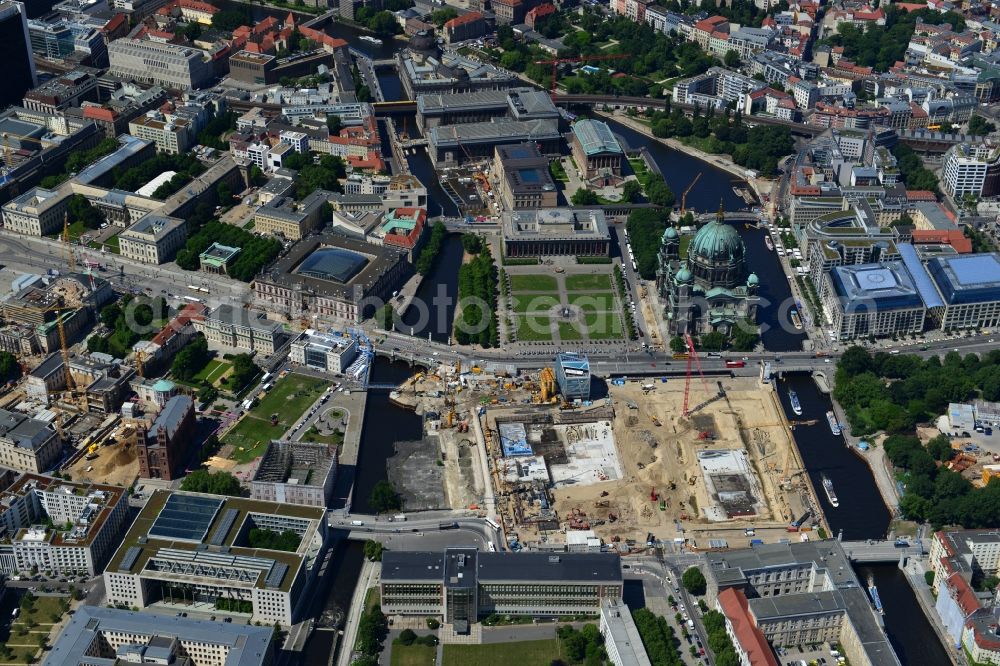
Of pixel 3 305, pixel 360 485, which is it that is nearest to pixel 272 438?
pixel 360 485

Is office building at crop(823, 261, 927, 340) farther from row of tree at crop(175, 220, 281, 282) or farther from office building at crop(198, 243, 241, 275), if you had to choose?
office building at crop(198, 243, 241, 275)

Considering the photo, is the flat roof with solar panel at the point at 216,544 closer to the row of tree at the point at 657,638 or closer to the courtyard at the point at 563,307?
the row of tree at the point at 657,638

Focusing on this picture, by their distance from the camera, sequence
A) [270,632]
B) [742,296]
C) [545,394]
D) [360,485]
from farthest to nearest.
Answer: [742,296]
[545,394]
[360,485]
[270,632]

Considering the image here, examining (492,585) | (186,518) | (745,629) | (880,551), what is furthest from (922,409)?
(186,518)

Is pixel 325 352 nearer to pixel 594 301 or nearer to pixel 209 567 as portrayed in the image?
pixel 594 301

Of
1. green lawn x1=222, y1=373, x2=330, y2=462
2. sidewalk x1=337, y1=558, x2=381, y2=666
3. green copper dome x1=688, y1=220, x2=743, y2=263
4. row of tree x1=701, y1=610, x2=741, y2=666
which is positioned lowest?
green lawn x1=222, y1=373, x2=330, y2=462

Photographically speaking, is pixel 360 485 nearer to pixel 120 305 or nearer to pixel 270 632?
pixel 270 632

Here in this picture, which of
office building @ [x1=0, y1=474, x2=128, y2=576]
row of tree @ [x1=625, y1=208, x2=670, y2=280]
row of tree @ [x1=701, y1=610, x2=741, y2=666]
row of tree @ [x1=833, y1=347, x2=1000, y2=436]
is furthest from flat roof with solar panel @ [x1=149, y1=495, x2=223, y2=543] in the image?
row of tree @ [x1=625, y1=208, x2=670, y2=280]
